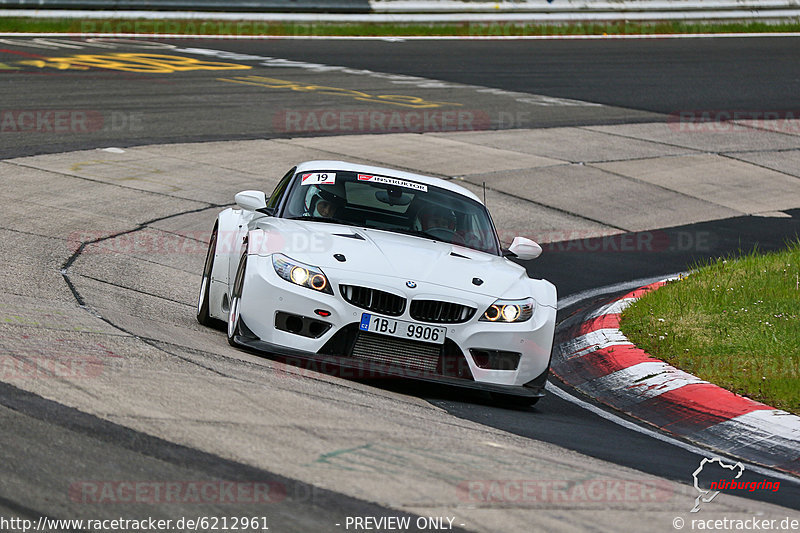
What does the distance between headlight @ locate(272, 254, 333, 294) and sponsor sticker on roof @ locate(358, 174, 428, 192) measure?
4.77 ft

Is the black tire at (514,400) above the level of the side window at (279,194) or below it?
below

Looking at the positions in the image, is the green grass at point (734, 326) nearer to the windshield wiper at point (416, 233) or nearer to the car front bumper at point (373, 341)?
the car front bumper at point (373, 341)

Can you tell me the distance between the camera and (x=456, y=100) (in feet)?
71.8

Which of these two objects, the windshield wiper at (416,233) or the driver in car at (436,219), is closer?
the windshield wiper at (416,233)

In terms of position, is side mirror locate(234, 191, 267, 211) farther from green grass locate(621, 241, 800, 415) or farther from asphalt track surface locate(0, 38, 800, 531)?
green grass locate(621, 241, 800, 415)

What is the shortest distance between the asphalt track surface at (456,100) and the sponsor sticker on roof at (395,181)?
1779mm

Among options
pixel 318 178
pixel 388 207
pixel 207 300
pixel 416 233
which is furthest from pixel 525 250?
pixel 207 300

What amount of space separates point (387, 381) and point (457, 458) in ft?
7.17

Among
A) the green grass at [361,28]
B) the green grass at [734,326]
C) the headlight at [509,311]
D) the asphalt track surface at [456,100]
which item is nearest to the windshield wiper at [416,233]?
the headlight at [509,311]

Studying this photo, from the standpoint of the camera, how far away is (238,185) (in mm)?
14367

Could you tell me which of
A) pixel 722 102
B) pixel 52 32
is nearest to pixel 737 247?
pixel 722 102

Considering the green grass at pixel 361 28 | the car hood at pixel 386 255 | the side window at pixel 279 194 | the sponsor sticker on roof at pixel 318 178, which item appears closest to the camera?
the car hood at pixel 386 255

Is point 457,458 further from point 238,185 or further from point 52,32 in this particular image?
point 52,32

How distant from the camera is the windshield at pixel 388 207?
8.05 m
